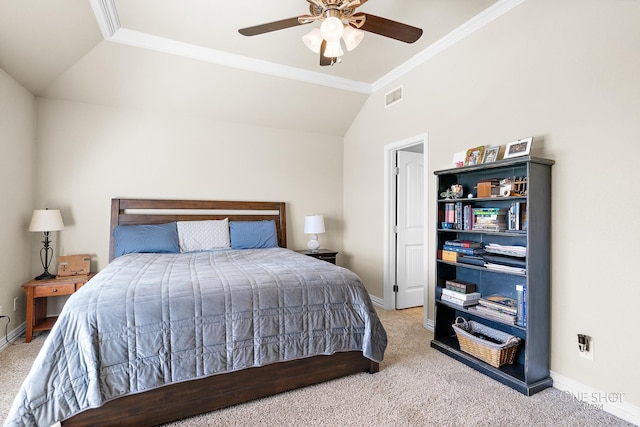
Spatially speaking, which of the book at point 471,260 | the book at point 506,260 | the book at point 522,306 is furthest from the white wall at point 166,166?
the book at point 522,306

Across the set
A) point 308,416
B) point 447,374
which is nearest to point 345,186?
point 447,374

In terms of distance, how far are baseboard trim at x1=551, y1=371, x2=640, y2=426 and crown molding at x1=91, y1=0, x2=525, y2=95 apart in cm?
273

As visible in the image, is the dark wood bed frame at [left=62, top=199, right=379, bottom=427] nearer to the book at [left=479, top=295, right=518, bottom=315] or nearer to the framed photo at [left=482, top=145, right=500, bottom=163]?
the book at [left=479, top=295, right=518, bottom=315]

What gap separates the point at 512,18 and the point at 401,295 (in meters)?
2.99

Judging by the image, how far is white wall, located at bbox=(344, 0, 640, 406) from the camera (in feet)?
6.14

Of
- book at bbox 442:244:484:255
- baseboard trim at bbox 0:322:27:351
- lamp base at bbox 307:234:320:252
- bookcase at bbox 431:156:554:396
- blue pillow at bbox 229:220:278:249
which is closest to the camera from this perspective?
bookcase at bbox 431:156:554:396

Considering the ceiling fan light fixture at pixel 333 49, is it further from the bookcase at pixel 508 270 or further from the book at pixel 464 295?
the book at pixel 464 295

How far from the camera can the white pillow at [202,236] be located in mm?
3619

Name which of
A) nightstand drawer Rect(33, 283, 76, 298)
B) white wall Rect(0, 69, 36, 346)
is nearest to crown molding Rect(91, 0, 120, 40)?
white wall Rect(0, 69, 36, 346)

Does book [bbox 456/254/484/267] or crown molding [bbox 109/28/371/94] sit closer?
book [bbox 456/254/484/267]

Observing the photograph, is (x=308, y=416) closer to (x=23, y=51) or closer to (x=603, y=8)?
(x=603, y=8)

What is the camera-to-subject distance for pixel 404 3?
2.51 meters

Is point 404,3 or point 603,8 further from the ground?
point 404,3

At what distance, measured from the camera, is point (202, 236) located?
3688 millimetres
